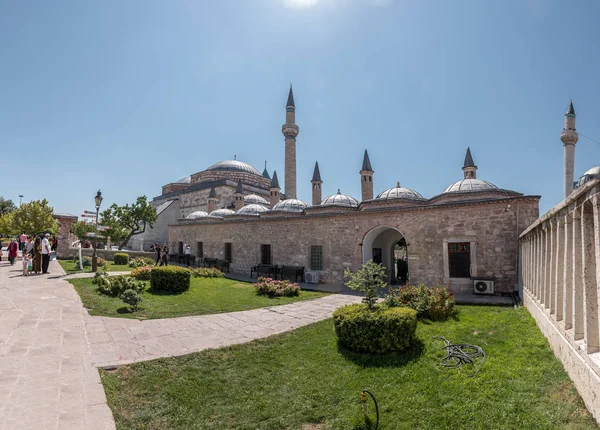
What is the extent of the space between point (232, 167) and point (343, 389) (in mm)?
36044

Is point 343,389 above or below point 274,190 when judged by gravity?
below

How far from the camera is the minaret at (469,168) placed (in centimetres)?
1797

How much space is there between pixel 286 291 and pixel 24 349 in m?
7.72

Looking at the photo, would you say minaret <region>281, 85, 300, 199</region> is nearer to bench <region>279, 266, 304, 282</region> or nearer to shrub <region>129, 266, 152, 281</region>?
bench <region>279, 266, 304, 282</region>

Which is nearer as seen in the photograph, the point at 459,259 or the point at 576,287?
the point at 576,287

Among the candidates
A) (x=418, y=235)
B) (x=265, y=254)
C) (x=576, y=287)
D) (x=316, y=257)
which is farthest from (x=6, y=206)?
(x=576, y=287)

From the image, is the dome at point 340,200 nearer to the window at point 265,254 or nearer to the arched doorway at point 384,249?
the arched doorway at point 384,249

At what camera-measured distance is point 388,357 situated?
16.5 ft

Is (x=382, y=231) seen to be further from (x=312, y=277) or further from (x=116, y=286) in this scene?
(x=116, y=286)

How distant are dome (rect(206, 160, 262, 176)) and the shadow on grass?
34.8m

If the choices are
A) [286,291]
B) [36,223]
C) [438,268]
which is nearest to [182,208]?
[36,223]

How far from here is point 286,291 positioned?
11.6m

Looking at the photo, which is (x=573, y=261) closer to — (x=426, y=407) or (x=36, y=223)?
(x=426, y=407)

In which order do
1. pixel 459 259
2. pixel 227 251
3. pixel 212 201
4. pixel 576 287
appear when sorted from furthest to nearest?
pixel 212 201, pixel 227 251, pixel 459 259, pixel 576 287
